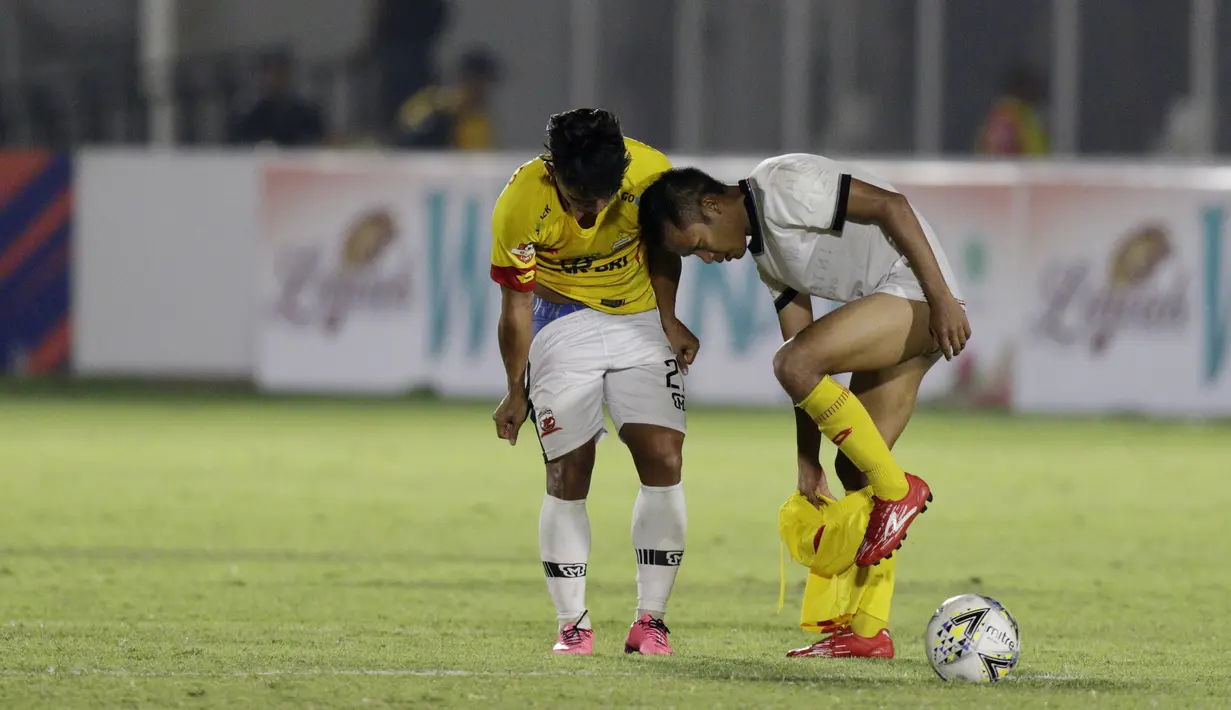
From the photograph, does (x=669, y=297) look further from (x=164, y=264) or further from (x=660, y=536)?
(x=164, y=264)

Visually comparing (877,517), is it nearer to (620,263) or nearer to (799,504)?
(799,504)

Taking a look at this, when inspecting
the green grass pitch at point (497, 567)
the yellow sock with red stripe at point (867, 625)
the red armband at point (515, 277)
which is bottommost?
the green grass pitch at point (497, 567)

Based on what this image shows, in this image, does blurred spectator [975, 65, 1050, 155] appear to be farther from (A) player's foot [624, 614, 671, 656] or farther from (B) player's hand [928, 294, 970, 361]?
(A) player's foot [624, 614, 671, 656]

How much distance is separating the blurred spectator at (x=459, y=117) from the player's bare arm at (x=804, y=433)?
40.5 ft

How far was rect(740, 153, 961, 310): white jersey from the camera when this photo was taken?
6376 mm

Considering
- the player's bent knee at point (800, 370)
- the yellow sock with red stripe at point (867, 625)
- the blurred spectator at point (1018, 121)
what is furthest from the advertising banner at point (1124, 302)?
the player's bent knee at point (800, 370)

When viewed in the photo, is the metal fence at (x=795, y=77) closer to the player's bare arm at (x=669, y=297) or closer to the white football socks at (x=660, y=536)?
the player's bare arm at (x=669, y=297)

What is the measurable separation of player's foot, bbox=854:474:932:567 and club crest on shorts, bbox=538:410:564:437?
3.50 feet

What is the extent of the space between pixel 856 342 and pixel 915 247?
→ 0.34 m

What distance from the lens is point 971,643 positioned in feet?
19.5

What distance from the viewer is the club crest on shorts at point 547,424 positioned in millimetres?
6700

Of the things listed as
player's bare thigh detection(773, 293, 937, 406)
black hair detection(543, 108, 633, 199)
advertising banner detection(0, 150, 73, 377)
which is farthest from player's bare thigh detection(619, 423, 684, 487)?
advertising banner detection(0, 150, 73, 377)

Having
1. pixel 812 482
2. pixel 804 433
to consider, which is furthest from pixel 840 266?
pixel 812 482

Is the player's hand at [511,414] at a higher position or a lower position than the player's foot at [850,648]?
higher
